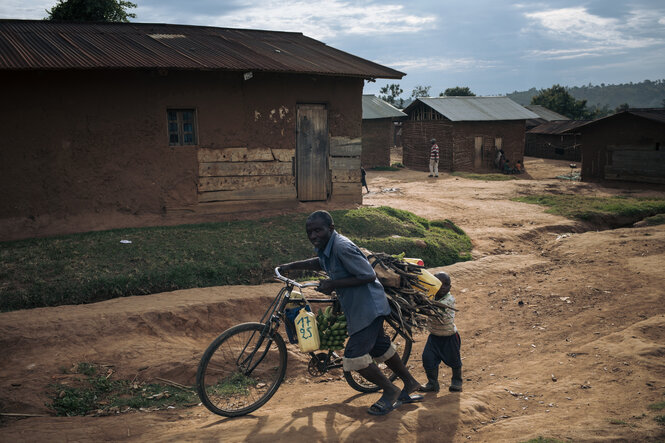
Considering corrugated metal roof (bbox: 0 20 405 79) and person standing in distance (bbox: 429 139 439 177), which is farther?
person standing in distance (bbox: 429 139 439 177)

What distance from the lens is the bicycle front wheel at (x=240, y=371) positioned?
4430 millimetres

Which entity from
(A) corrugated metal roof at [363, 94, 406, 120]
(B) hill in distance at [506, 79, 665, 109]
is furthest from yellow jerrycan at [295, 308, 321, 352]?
(B) hill in distance at [506, 79, 665, 109]

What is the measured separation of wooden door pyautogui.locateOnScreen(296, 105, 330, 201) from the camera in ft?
40.7

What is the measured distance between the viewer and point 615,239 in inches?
437

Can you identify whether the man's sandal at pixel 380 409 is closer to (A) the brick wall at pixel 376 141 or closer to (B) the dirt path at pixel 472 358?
(B) the dirt path at pixel 472 358

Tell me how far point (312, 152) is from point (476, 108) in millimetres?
18222

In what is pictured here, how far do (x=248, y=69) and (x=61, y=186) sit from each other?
4.43m

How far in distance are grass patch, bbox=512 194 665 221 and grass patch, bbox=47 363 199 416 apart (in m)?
12.3

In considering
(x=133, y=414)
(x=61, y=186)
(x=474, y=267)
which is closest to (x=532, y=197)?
(x=474, y=267)

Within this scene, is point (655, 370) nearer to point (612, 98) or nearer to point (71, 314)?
point (71, 314)

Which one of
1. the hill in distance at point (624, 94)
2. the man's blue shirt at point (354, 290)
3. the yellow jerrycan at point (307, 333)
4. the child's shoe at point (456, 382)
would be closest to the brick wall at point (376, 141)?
the child's shoe at point (456, 382)

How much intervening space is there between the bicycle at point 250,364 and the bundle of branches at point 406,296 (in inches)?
5.0

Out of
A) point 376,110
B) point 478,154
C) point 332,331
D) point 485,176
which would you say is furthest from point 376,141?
point 332,331

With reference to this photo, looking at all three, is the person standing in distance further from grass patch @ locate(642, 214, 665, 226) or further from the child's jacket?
the child's jacket
